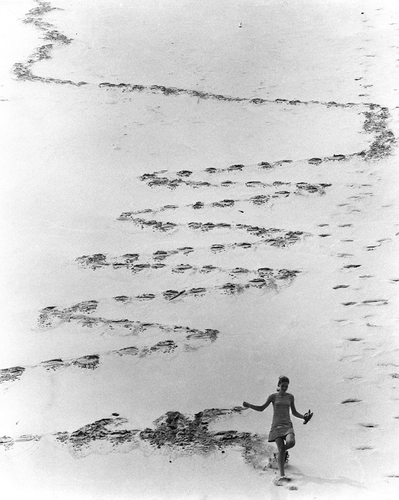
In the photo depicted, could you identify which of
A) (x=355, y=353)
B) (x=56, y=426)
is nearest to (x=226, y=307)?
(x=355, y=353)

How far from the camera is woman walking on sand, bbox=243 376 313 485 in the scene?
19.0ft

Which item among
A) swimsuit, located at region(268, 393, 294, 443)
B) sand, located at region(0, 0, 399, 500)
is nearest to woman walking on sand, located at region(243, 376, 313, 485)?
swimsuit, located at region(268, 393, 294, 443)

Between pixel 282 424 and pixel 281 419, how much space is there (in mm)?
41

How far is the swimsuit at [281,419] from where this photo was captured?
5.83m

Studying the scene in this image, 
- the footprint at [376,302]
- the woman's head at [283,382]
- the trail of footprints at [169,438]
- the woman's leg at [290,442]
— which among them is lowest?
the trail of footprints at [169,438]

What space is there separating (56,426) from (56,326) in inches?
57.8

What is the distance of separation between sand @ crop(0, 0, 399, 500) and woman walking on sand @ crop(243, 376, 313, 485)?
0.21 metres

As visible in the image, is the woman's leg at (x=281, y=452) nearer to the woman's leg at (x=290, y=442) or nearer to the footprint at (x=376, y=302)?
the woman's leg at (x=290, y=442)

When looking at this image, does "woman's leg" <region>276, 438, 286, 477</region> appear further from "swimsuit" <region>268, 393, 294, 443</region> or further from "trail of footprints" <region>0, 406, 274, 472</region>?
"trail of footprints" <region>0, 406, 274, 472</region>

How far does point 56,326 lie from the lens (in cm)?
776

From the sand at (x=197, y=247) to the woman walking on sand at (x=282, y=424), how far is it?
21 cm

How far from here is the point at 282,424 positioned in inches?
231

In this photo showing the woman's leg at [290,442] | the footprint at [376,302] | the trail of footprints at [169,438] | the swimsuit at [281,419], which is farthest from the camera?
the footprint at [376,302]

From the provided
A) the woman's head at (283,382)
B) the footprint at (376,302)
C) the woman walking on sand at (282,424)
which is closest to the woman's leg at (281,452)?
the woman walking on sand at (282,424)
